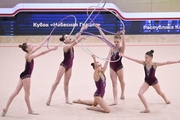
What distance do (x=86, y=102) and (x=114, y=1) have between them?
36.5 feet

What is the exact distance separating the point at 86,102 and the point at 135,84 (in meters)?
1.95

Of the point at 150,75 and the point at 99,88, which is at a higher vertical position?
the point at 150,75

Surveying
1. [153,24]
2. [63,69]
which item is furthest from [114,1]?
[63,69]

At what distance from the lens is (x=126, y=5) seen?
16.5 m

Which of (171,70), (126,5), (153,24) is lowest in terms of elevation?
(171,70)

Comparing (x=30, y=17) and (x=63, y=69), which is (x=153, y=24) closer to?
(x=30, y=17)

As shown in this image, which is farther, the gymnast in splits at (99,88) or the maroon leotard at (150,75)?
the maroon leotard at (150,75)

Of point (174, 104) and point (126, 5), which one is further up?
point (126, 5)

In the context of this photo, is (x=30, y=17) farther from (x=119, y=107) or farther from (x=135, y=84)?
(x=119, y=107)

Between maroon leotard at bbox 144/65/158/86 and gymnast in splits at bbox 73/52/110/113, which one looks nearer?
gymnast in splits at bbox 73/52/110/113

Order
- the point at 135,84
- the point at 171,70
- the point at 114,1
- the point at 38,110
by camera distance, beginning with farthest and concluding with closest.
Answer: the point at 114,1, the point at 171,70, the point at 135,84, the point at 38,110

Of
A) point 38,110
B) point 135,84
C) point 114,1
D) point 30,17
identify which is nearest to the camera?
point 38,110

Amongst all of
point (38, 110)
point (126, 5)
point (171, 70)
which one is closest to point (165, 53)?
point (171, 70)

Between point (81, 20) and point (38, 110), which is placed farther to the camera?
point (81, 20)
